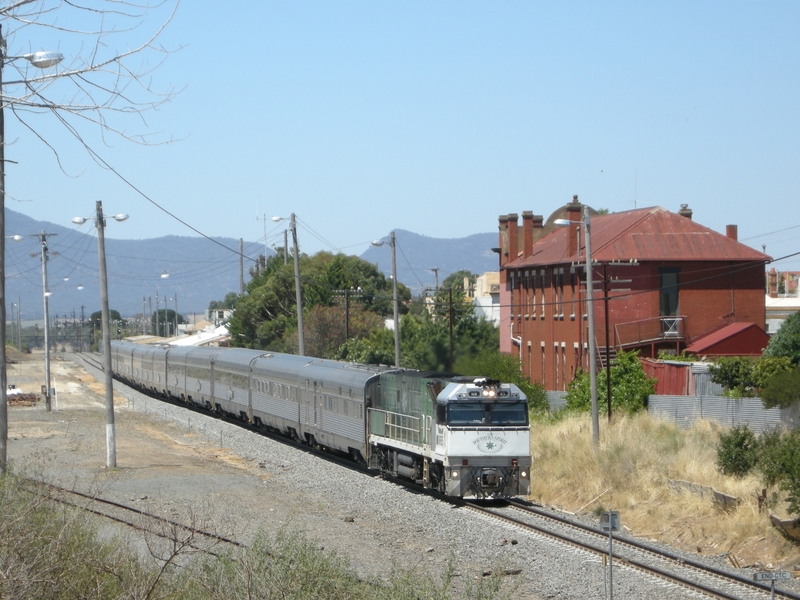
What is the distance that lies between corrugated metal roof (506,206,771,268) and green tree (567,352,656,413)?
6827 mm

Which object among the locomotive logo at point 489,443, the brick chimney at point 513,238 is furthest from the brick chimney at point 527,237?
the locomotive logo at point 489,443

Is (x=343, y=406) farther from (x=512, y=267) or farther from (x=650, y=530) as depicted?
(x=512, y=267)

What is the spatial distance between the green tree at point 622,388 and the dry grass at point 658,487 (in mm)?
6692

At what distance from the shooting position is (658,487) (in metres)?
22.6

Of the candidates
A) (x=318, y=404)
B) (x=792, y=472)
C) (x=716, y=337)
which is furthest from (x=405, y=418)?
(x=716, y=337)

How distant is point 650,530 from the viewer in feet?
66.3

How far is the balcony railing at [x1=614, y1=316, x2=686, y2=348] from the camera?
→ 45.3 metres

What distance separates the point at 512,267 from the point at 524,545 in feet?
122

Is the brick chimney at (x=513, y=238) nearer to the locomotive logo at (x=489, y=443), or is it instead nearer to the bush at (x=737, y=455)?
the bush at (x=737, y=455)

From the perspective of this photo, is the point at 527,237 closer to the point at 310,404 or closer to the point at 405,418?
the point at 310,404

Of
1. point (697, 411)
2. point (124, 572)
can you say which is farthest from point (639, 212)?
point (124, 572)

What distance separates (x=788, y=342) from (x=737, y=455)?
17302 mm

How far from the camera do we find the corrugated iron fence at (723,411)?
1273 inches

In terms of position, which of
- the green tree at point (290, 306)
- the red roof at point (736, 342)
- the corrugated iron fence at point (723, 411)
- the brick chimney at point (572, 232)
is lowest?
the corrugated iron fence at point (723, 411)
